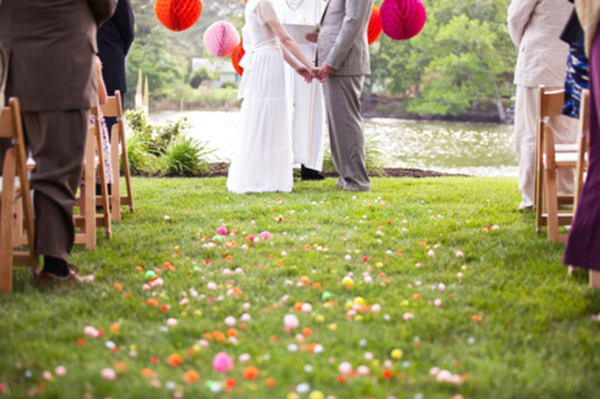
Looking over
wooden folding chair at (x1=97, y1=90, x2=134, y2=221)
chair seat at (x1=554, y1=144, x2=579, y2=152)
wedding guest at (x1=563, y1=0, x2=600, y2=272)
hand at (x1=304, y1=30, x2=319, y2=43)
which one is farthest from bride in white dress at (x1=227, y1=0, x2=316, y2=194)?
wedding guest at (x1=563, y1=0, x2=600, y2=272)

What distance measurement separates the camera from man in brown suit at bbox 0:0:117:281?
250 centimetres

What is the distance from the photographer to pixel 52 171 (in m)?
2.53

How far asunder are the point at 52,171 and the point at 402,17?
16.1 feet

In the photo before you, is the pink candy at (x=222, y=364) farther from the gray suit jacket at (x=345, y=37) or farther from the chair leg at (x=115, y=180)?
the gray suit jacket at (x=345, y=37)

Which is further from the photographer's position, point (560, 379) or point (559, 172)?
point (559, 172)

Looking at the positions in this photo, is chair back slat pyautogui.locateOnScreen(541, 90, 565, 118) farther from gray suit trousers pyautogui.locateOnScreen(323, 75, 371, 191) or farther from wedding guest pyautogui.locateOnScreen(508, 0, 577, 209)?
gray suit trousers pyautogui.locateOnScreen(323, 75, 371, 191)

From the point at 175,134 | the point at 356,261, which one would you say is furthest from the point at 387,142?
the point at 356,261

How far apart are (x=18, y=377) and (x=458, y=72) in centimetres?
2394

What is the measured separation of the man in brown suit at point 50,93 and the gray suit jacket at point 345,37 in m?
Result: 2.86

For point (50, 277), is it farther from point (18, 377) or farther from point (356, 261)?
point (356, 261)

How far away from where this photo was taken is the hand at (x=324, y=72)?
517cm

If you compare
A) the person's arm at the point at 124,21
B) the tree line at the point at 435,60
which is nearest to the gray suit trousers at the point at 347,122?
the person's arm at the point at 124,21

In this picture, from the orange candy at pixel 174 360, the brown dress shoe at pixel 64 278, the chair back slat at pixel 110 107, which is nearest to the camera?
the orange candy at pixel 174 360

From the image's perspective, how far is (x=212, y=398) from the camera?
1.60 metres
